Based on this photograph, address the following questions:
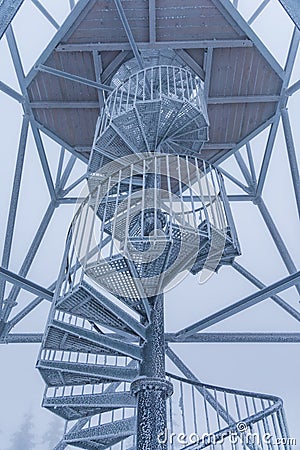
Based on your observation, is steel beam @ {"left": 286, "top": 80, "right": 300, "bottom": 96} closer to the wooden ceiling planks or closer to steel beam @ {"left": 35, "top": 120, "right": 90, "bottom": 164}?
the wooden ceiling planks

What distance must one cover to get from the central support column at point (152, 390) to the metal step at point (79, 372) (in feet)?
1.09

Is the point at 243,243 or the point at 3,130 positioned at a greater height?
the point at 3,130

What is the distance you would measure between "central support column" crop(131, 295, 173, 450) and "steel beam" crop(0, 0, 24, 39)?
4.14 meters

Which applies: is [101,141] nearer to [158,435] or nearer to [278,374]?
[158,435]

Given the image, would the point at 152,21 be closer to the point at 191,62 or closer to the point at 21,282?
the point at 191,62

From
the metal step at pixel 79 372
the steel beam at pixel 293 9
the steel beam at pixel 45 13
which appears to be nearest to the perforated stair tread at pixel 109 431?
the metal step at pixel 79 372

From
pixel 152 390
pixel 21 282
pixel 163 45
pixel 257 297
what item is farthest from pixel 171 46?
pixel 152 390

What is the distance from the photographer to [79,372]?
609 cm

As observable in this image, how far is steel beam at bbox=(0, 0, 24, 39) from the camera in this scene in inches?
144

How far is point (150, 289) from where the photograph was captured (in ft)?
21.3

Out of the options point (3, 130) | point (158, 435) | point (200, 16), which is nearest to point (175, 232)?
point (158, 435)

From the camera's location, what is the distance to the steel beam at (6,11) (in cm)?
366

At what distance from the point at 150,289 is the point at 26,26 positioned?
637 centimetres

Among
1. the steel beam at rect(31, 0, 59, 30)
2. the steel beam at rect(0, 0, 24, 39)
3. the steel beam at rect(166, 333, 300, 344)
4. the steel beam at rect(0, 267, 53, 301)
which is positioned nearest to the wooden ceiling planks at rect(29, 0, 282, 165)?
the steel beam at rect(31, 0, 59, 30)
